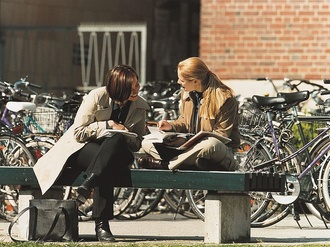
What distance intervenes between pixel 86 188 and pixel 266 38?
6.92m

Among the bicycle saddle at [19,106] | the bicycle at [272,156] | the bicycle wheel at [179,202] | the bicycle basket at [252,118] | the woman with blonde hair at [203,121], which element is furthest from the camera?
the bicycle wheel at [179,202]

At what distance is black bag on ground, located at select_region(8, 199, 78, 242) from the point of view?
962 centimetres

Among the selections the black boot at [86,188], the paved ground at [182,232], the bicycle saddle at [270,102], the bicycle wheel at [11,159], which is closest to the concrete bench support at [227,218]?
the paved ground at [182,232]

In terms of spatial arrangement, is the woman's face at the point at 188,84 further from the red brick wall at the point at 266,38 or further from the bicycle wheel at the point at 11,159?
the red brick wall at the point at 266,38

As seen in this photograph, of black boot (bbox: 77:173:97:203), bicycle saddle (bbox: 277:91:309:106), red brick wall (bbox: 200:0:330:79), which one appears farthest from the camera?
red brick wall (bbox: 200:0:330:79)

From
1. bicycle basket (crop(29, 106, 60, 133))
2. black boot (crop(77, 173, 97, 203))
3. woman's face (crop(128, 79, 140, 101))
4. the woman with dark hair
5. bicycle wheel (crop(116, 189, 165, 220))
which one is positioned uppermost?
woman's face (crop(128, 79, 140, 101))

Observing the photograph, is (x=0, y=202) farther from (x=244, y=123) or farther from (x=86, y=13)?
(x=86, y=13)

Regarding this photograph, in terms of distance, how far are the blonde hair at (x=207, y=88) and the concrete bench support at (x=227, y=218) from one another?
0.67 m

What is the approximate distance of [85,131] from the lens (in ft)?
32.4

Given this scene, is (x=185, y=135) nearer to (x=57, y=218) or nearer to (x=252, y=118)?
(x=57, y=218)

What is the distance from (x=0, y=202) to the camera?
1220 cm

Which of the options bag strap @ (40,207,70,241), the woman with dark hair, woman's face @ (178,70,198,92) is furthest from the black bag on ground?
woman's face @ (178,70,198,92)

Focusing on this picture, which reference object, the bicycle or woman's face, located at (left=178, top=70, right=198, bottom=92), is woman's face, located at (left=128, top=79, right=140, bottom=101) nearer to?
woman's face, located at (left=178, top=70, right=198, bottom=92)

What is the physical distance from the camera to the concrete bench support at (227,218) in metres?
9.66
